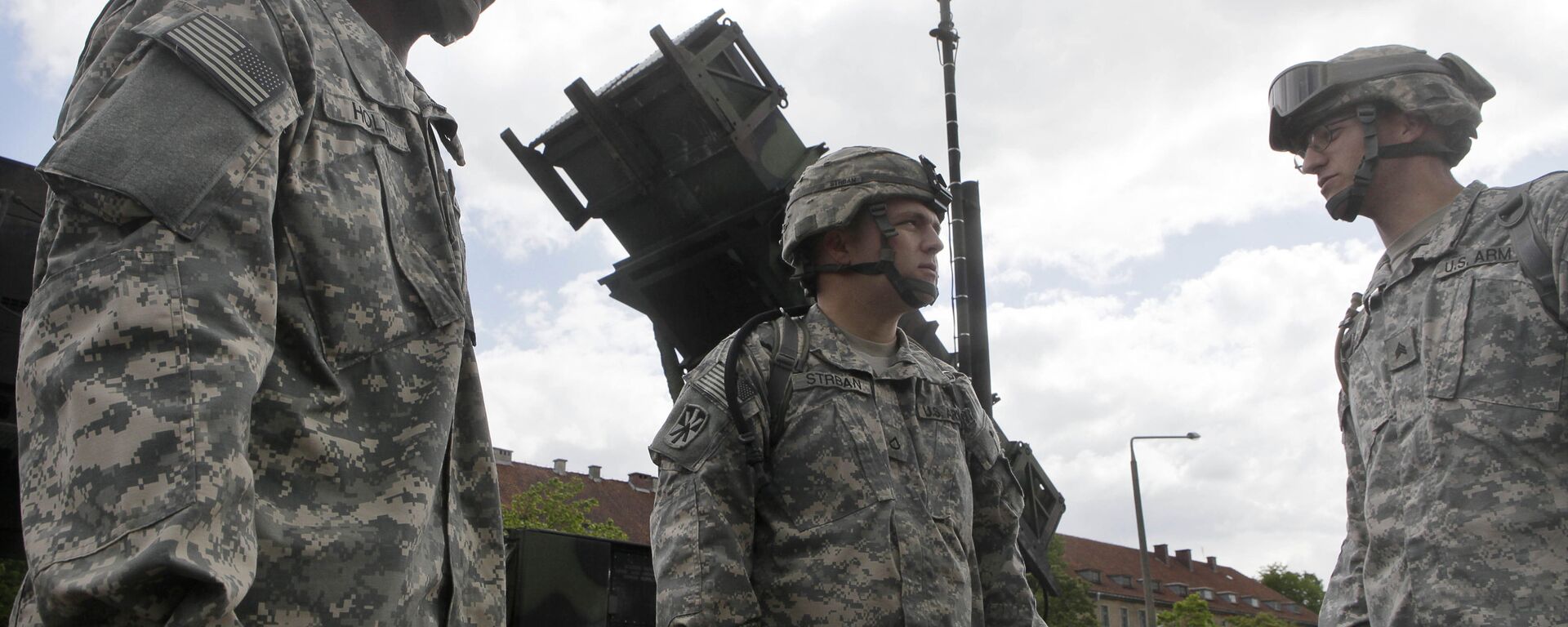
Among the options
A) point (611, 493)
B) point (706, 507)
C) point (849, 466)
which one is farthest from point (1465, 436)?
point (611, 493)

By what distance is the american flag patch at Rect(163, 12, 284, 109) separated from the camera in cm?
145

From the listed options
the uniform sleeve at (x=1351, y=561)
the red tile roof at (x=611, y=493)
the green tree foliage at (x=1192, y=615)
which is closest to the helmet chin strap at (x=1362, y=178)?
the uniform sleeve at (x=1351, y=561)

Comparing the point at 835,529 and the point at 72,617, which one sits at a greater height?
the point at 835,529

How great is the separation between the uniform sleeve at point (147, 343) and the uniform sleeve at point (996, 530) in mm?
2357

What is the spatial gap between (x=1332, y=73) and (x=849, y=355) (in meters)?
1.70

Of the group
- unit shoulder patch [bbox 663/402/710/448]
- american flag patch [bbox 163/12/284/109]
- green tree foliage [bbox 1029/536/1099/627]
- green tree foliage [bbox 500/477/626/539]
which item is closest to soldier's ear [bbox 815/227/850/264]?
unit shoulder patch [bbox 663/402/710/448]

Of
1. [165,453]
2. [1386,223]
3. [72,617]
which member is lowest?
[72,617]

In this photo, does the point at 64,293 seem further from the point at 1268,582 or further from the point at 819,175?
the point at 1268,582

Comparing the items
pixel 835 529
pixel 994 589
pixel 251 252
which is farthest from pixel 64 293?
pixel 994 589

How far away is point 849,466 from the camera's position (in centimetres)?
308

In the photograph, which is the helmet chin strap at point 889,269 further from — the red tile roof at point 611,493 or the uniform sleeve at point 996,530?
the red tile roof at point 611,493

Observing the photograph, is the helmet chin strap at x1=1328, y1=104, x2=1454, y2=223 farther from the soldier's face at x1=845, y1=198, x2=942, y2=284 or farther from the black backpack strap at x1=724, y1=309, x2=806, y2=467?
the black backpack strap at x1=724, y1=309, x2=806, y2=467

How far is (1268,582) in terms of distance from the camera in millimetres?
73188

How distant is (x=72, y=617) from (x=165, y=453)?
17 centimetres
